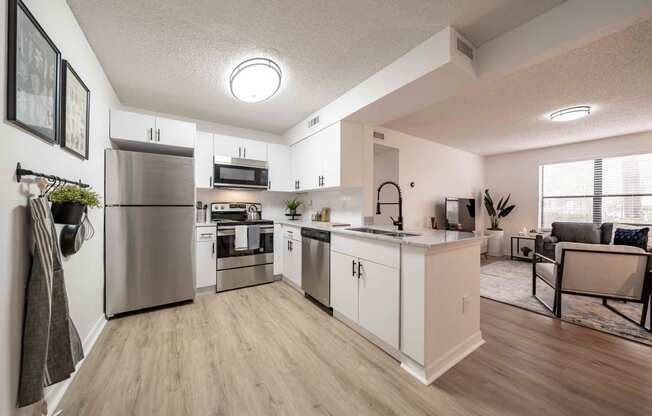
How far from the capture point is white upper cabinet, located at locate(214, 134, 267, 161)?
11.5 feet

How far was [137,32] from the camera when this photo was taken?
6.05 ft

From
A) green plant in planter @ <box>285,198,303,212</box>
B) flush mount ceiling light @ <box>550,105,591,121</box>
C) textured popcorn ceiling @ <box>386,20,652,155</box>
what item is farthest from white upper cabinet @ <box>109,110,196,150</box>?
flush mount ceiling light @ <box>550,105,591,121</box>

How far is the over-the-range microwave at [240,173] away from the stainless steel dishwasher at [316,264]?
119 centimetres

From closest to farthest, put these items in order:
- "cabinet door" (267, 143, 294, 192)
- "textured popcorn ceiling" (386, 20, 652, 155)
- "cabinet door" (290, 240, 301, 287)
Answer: "textured popcorn ceiling" (386, 20, 652, 155)
"cabinet door" (290, 240, 301, 287)
"cabinet door" (267, 143, 294, 192)

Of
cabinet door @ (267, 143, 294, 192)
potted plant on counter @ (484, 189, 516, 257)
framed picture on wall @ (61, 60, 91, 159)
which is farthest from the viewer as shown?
potted plant on counter @ (484, 189, 516, 257)

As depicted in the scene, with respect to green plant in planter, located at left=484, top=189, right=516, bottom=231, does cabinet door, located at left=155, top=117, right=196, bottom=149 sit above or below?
above

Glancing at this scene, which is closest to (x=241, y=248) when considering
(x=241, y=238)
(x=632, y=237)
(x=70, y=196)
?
(x=241, y=238)

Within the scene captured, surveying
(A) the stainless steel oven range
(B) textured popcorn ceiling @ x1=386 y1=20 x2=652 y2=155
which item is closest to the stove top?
(A) the stainless steel oven range

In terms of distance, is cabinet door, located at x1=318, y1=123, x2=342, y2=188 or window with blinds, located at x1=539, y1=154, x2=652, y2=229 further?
window with blinds, located at x1=539, y1=154, x2=652, y2=229

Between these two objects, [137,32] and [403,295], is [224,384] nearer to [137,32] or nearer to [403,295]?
[403,295]

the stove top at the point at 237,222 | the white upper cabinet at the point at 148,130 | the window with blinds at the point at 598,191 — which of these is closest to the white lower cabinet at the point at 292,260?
the stove top at the point at 237,222

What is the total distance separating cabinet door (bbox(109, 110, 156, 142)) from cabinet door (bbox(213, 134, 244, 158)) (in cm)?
82

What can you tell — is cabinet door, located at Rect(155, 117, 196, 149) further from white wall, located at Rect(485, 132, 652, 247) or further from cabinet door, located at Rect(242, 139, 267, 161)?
white wall, located at Rect(485, 132, 652, 247)

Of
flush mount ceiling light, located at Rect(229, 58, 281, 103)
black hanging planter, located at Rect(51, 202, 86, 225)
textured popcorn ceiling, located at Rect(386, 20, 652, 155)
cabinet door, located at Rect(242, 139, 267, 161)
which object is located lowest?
black hanging planter, located at Rect(51, 202, 86, 225)
